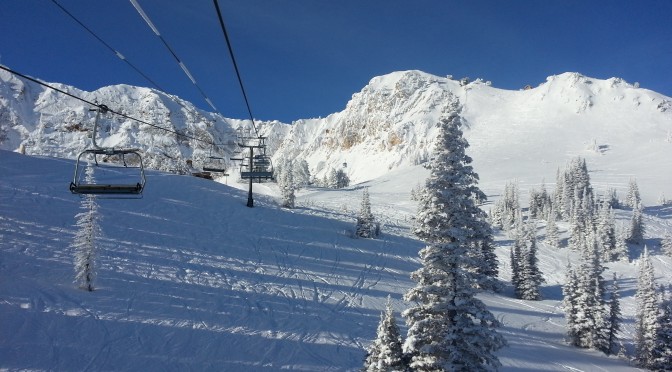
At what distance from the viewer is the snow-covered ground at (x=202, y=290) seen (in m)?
21.7

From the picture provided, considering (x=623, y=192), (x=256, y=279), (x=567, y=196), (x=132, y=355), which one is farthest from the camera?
(x=623, y=192)

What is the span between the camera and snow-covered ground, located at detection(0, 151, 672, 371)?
21.7 metres

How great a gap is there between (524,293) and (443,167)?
150 ft

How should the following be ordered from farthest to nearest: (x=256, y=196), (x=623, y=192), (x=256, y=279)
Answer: (x=623, y=192) → (x=256, y=196) → (x=256, y=279)

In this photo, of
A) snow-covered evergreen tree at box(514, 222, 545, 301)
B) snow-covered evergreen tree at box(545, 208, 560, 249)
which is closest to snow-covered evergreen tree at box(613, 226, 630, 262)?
snow-covered evergreen tree at box(545, 208, 560, 249)

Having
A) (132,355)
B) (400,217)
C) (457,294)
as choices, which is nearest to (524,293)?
(400,217)

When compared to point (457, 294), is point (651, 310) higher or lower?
lower

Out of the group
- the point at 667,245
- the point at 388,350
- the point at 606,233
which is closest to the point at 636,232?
the point at 667,245

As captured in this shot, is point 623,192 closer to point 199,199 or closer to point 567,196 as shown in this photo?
point 567,196

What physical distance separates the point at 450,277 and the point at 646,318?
3514cm

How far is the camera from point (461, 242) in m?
13.8

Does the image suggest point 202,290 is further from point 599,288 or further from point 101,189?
point 599,288

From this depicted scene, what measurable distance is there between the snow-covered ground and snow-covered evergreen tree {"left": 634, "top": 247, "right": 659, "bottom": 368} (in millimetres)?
2249

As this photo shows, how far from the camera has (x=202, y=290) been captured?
30266mm
